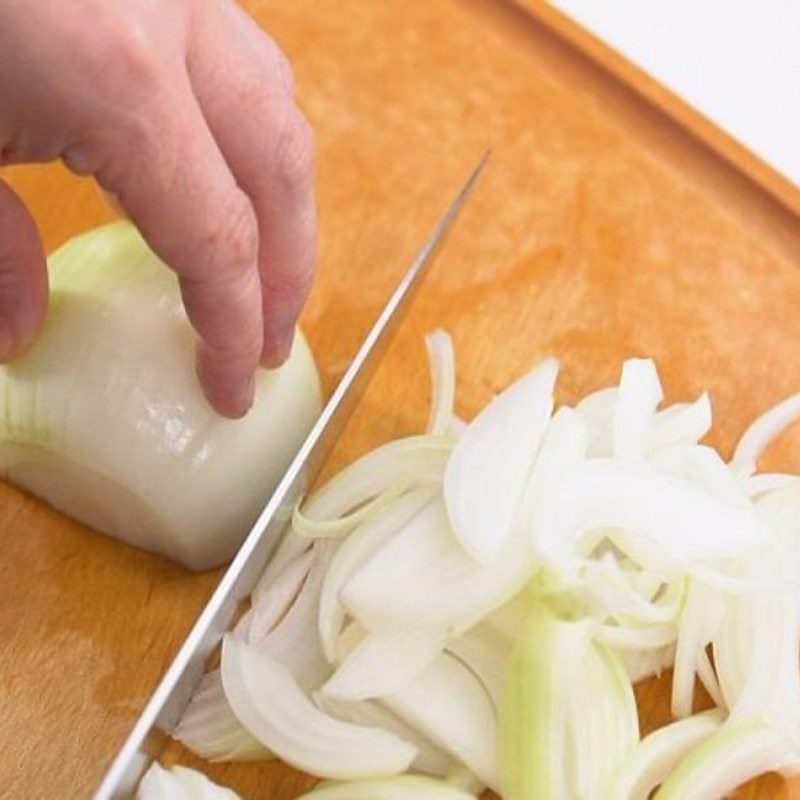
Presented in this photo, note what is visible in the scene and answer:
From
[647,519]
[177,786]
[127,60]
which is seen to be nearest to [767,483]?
[647,519]

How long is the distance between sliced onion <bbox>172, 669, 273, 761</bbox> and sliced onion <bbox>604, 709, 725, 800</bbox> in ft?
0.97

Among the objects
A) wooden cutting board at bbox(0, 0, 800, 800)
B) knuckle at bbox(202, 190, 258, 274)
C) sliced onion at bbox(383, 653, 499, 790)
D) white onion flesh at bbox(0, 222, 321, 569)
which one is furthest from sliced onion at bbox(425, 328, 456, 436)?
knuckle at bbox(202, 190, 258, 274)

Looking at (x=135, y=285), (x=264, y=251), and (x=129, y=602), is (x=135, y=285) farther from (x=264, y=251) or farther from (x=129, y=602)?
(x=129, y=602)

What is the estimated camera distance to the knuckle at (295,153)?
3.63 feet

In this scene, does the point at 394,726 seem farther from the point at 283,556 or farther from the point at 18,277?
the point at 18,277

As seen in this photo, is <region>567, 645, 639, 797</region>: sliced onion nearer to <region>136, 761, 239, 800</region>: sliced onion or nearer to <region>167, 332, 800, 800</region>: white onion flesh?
<region>167, 332, 800, 800</region>: white onion flesh

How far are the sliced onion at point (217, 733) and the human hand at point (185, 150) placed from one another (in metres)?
0.25

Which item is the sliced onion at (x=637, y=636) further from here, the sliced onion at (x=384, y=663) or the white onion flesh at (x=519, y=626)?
the sliced onion at (x=384, y=663)

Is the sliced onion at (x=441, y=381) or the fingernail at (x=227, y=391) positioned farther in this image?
the sliced onion at (x=441, y=381)

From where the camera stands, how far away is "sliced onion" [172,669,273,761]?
118 centimetres

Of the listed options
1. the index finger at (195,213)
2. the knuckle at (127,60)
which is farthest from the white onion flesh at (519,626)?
the knuckle at (127,60)

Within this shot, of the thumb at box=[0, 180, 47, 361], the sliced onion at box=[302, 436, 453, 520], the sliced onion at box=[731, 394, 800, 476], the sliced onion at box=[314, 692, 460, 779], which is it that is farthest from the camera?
the sliced onion at box=[731, 394, 800, 476]

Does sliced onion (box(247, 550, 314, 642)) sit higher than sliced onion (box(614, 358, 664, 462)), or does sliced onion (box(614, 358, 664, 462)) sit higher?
sliced onion (box(614, 358, 664, 462))

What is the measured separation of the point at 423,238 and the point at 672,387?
1.02 feet
